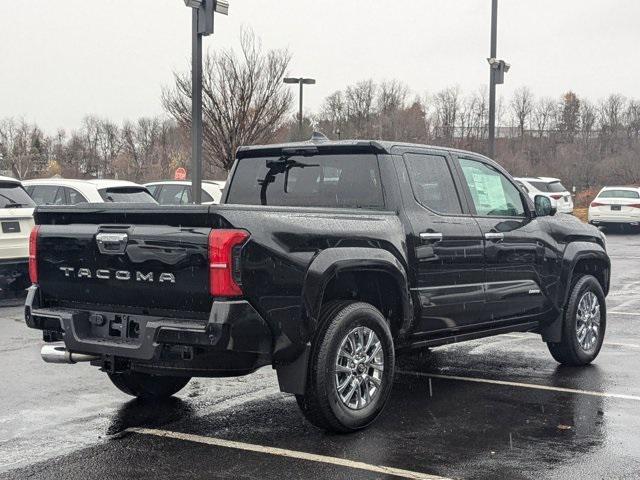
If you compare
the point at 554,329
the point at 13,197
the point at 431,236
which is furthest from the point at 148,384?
the point at 13,197

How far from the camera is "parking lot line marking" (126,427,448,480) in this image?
4758 mm

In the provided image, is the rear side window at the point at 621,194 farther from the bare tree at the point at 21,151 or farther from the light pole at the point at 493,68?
the bare tree at the point at 21,151

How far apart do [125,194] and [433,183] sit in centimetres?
813

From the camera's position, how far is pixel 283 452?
514cm

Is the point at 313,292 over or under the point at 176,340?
A: over

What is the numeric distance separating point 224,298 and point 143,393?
1984 mm

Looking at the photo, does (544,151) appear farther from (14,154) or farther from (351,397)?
(351,397)

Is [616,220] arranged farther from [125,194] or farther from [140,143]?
[140,143]

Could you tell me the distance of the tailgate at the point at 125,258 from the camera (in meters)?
4.88

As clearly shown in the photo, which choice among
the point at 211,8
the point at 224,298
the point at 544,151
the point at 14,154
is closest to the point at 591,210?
the point at 211,8

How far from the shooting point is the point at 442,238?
6316mm

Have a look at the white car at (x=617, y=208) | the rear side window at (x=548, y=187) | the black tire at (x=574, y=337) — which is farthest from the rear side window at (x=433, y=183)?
the white car at (x=617, y=208)

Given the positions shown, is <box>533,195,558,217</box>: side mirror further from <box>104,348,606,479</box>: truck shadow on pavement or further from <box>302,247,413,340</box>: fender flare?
<box>302,247,413,340</box>: fender flare

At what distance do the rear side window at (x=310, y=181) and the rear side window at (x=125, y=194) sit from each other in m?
6.80
